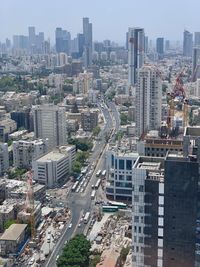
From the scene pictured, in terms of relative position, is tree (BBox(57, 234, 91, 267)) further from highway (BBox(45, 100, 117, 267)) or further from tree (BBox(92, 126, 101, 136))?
tree (BBox(92, 126, 101, 136))

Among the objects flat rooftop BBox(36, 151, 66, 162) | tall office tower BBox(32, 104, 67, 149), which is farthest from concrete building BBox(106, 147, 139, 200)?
tall office tower BBox(32, 104, 67, 149)

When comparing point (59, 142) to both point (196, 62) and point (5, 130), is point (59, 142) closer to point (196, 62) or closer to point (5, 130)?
point (5, 130)

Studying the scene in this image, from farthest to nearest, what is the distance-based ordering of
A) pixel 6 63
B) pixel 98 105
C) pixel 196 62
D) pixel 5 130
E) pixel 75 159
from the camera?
pixel 6 63 < pixel 196 62 < pixel 98 105 < pixel 5 130 < pixel 75 159

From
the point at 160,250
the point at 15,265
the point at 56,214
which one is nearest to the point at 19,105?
the point at 56,214

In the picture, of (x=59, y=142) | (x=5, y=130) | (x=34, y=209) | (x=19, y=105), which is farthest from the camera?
(x=19, y=105)

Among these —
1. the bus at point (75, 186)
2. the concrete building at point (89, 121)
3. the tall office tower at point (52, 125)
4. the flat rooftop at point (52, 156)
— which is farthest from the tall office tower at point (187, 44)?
the bus at point (75, 186)

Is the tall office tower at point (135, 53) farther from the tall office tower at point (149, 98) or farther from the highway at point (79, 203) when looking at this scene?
the tall office tower at point (149, 98)

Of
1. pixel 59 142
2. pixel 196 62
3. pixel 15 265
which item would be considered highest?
pixel 196 62
